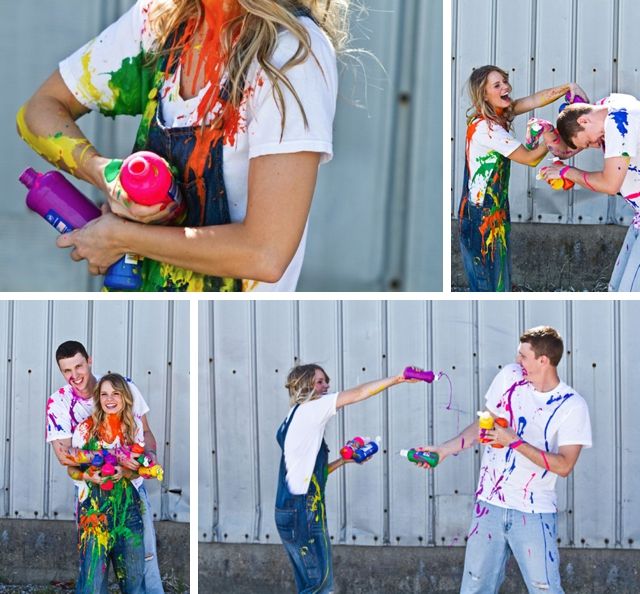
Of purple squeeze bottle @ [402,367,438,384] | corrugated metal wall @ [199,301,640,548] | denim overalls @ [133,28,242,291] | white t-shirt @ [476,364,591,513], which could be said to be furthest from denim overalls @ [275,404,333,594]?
denim overalls @ [133,28,242,291]

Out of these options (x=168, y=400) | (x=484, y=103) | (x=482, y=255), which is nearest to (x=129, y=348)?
(x=168, y=400)

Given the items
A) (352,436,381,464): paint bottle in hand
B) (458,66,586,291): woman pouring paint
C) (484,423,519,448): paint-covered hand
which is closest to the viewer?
(484,423,519,448): paint-covered hand

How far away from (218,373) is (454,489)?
48.3 inches

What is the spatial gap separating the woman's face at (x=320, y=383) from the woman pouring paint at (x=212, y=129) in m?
1.48

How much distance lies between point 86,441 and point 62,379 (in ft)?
3.23

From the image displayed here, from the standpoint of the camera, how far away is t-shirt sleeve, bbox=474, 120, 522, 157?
4.48 meters

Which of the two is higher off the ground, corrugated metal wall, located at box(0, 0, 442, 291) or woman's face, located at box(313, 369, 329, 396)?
corrugated metal wall, located at box(0, 0, 442, 291)

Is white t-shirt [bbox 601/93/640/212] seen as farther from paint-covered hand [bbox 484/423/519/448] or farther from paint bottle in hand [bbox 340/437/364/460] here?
paint bottle in hand [bbox 340/437/364/460]

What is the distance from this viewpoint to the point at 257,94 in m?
2.55

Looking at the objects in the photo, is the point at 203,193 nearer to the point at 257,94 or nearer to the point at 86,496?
the point at 257,94

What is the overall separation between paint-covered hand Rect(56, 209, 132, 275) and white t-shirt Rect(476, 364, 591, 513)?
187 centimetres

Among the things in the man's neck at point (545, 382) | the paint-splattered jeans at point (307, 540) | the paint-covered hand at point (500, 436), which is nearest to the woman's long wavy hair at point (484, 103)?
the man's neck at point (545, 382)

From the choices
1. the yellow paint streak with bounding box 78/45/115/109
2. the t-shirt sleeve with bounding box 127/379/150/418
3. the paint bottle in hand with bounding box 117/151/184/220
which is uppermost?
the yellow paint streak with bounding box 78/45/115/109

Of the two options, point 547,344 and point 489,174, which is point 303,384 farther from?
point 489,174
